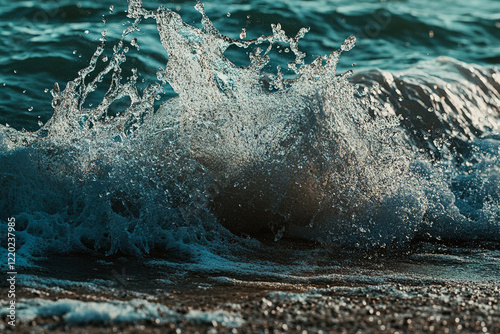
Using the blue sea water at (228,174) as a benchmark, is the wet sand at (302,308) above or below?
below

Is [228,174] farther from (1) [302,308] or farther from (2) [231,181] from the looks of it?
(1) [302,308]

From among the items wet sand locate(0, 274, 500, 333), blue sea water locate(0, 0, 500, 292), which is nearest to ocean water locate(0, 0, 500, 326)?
blue sea water locate(0, 0, 500, 292)

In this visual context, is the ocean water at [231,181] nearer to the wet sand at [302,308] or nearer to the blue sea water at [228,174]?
the blue sea water at [228,174]

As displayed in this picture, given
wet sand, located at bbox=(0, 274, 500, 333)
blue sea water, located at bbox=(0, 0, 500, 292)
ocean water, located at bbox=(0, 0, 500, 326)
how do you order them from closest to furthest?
wet sand, located at bbox=(0, 274, 500, 333), ocean water, located at bbox=(0, 0, 500, 326), blue sea water, located at bbox=(0, 0, 500, 292)

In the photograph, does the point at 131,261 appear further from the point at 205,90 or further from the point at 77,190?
the point at 205,90

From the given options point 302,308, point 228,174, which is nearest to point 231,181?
point 228,174

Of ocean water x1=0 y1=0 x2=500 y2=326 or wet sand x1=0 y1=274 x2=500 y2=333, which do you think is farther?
ocean water x1=0 y1=0 x2=500 y2=326

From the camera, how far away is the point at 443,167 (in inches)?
200

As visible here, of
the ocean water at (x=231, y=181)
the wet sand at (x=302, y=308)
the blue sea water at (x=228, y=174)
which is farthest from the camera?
the blue sea water at (x=228, y=174)

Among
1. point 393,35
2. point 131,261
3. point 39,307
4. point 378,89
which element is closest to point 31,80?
point 131,261

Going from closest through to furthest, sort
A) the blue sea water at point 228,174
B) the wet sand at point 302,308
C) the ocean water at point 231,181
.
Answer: the wet sand at point 302,308 < the ocean water at point 231,181 < the blue sea water at point 228,174

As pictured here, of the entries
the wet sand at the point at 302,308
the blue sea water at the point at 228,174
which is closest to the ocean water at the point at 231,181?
the blue sea water at the point at 228,174

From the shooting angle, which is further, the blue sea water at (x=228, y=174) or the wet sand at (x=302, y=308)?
the blue sea water at (x=228, y=174)

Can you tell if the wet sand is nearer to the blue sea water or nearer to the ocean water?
the ocean water
